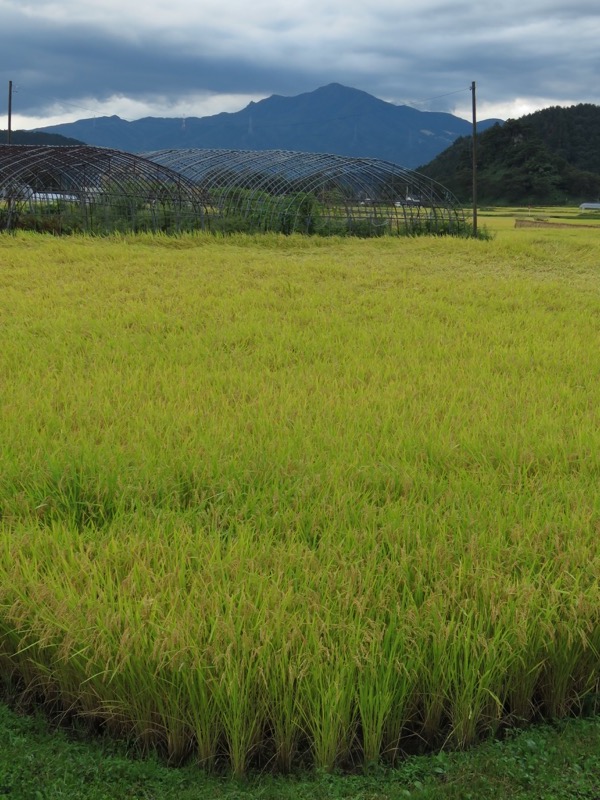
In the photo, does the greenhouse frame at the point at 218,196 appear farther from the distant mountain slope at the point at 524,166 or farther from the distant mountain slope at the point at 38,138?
the distant mountain slope at the point at 38,138

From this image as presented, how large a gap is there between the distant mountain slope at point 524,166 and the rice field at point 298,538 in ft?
121

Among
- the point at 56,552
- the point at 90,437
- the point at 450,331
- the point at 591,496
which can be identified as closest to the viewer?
the point at 56,552

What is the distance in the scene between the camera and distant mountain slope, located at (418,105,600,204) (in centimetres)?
4119

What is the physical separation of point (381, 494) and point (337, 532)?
473 mm

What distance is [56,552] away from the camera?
309cm

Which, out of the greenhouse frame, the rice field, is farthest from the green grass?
the greenhouse frame

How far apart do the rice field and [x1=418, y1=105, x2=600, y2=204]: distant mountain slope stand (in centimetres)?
3686

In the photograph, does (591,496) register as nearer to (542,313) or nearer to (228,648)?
(228,648)

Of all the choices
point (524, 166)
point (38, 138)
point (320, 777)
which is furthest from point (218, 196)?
point (38, 138)

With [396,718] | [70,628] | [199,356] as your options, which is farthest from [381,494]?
[199,356]

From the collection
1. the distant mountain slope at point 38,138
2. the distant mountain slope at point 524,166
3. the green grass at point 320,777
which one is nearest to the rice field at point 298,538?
the green grass at point 320,777

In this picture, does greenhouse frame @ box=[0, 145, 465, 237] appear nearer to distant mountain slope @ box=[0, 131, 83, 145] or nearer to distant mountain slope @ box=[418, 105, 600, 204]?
distant mountain slope @ box=[418, 105, 600, 204]

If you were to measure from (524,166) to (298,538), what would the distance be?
41.9m

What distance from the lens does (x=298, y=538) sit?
328cm
